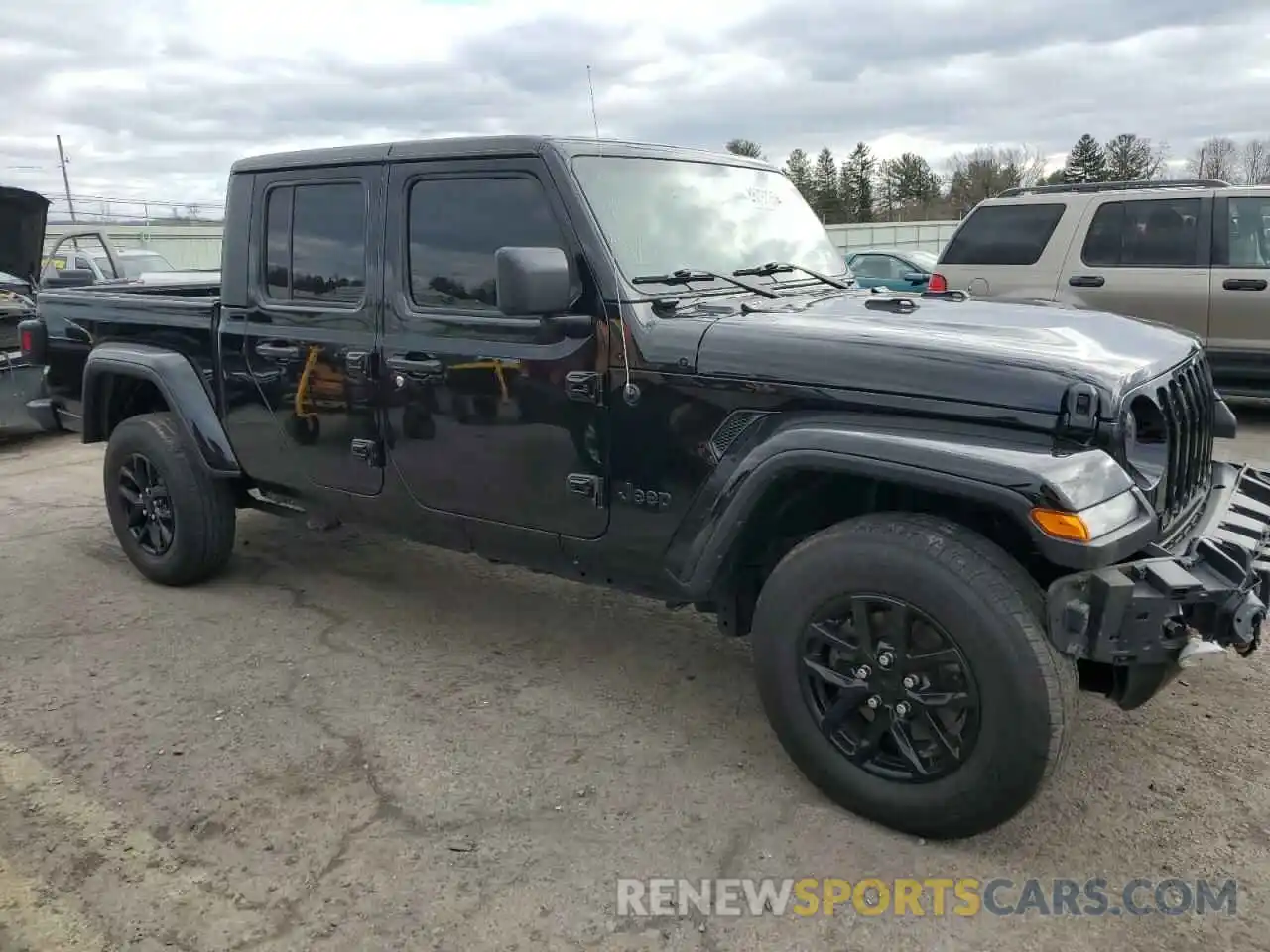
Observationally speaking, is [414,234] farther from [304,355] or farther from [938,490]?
[938,490]

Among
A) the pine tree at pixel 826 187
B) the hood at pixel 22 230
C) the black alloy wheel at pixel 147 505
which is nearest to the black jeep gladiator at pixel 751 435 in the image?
the black alloy wheel at pixel 147 505

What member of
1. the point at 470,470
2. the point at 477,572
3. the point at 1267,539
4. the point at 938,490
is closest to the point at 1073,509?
the point at 938,490

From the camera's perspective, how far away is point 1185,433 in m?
3.03

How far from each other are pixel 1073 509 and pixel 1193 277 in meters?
6.28

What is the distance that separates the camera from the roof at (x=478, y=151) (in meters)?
3.46

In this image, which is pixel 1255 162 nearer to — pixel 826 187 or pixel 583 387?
pixel 826 187

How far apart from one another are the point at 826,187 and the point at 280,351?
46966 mm

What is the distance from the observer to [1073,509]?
2410 millimetres

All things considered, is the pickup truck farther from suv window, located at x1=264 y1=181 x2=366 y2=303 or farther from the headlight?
the headlight

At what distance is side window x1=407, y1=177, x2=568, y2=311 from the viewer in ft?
11.4

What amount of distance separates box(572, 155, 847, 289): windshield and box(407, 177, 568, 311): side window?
21cm

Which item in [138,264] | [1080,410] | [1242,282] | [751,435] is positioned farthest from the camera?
[138,264]

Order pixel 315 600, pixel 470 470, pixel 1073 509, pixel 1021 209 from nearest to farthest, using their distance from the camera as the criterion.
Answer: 1. pixel 1073 509
2. pixel 470 470
3. pixel 315 600
4. pixel 1021 209

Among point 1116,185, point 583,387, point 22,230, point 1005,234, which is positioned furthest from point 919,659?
point 22,230
